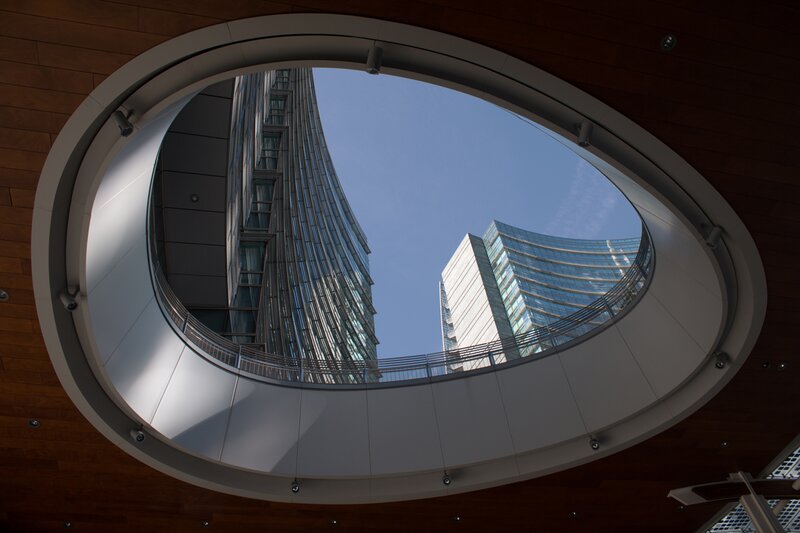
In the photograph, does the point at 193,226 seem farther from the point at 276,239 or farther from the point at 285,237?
the point at 285,237

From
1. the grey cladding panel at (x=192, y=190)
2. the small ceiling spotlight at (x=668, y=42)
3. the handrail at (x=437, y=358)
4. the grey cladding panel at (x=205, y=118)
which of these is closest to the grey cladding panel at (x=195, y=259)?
the grey cladding panel at (x=192, y=190)

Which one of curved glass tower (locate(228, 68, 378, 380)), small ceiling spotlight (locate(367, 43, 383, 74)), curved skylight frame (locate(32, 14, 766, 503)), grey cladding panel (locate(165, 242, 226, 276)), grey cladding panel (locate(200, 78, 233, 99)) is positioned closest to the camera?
curved skylight frame (locate(32, 14, 766, 503))

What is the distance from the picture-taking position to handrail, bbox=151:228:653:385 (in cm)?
1327

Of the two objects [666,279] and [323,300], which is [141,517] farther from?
[323,300]

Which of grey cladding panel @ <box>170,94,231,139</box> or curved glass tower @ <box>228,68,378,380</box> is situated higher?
curved glass tower @ <box>228,68,378,380</box>

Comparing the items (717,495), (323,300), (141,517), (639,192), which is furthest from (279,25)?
(323,300)

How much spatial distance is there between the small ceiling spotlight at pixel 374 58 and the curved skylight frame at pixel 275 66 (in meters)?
0.10

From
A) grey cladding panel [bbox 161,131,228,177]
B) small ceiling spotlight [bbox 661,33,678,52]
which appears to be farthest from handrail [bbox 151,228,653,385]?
small ceiling spotlight [bbox 661,33,678,52]

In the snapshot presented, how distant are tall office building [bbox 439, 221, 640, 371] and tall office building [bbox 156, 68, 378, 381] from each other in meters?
36.2

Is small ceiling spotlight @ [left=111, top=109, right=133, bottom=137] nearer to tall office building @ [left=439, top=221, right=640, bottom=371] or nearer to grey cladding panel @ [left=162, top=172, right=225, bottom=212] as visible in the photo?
grey cladding panel @ [left=162, top=172, right=225, bottom=212]

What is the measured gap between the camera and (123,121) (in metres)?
6.94

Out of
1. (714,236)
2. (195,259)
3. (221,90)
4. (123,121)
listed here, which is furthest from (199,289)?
(714,236)

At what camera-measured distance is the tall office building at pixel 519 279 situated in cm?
7869

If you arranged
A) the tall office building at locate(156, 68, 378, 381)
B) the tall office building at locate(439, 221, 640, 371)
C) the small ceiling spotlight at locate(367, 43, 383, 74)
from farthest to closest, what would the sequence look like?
1. the tall office building at locate(439, 221, 640, 371)
2. the tall office building at locate(156, 68, 378, 381)
3. the small ceiling spotlight at locate(367, 43, 383, 74)
